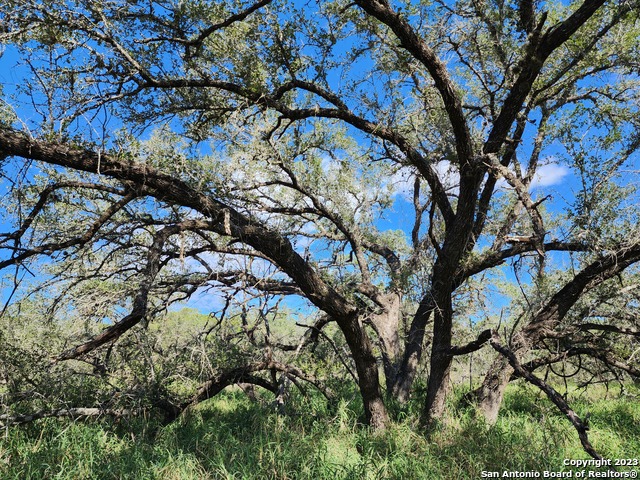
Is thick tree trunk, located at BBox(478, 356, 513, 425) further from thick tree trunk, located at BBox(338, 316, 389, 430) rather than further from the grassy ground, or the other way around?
thick tree trunk, located at BBox(338, 316, 389, 430)

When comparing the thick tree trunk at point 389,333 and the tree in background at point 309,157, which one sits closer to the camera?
the tree in background at point 309,157

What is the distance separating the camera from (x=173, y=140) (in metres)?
7.83

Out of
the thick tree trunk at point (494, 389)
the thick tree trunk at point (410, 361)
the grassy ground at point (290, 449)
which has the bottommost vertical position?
the grassy ground at point (290, 449)

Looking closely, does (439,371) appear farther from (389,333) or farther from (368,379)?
(389,333)

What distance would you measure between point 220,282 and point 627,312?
648 cm

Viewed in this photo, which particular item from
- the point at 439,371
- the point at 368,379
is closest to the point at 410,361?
the point at 439,371

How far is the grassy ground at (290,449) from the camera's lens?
5082 millimetres

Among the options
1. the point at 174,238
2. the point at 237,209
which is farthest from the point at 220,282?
the point at 237,209

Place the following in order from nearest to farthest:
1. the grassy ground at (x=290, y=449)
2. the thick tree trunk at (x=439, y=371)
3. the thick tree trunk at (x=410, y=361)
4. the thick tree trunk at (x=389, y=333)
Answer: the grassy ground at (x=290, y=449)
the thick tree trunk at (x=439, y=371)
the thick tree trunk at (x=410, y=361)
the thick tree trunk at (x=389, y=333)

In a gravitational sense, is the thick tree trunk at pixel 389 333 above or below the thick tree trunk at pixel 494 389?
above

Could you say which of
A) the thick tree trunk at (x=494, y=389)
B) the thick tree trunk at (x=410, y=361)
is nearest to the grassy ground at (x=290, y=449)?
the thick tree trunk at (x=494, y=389)

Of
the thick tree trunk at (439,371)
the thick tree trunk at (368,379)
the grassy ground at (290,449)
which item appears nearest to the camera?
the grassy ground at (290,449)

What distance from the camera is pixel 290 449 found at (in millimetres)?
5641

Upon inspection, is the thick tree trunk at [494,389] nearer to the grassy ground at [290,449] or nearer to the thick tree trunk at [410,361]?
the grassy ground at [290,449]
